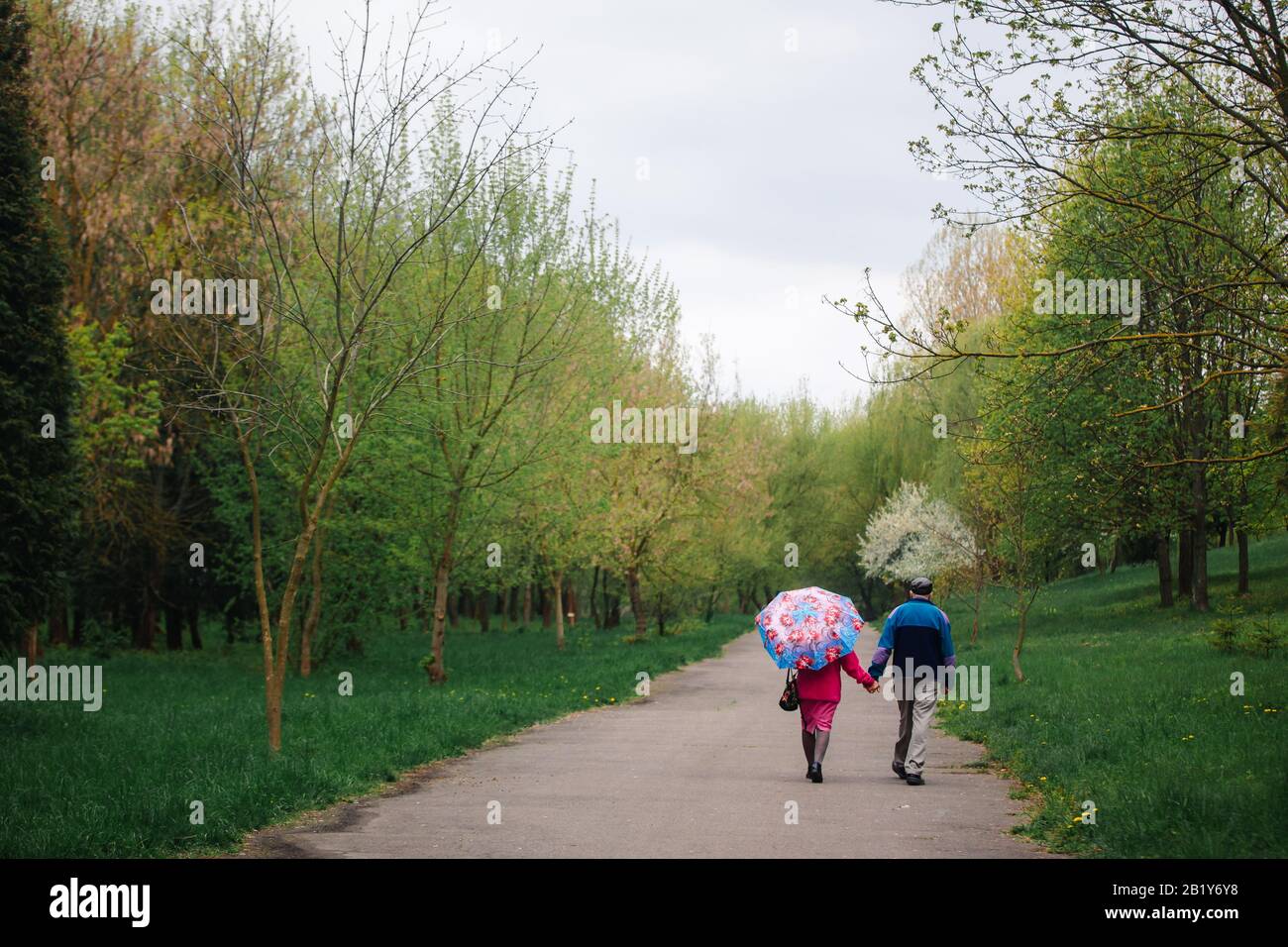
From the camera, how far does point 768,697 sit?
23047mm

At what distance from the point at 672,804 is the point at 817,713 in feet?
7.91

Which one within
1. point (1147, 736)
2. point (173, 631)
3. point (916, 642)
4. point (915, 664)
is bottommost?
point (173, 631)

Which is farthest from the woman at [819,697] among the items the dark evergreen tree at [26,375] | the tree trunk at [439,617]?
the dark evergreen tree at [26,375]

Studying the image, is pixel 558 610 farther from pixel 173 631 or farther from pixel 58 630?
pixel 58 630

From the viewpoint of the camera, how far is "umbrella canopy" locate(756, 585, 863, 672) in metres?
12.1

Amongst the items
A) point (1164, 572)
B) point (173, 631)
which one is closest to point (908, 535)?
point (1164, 572)

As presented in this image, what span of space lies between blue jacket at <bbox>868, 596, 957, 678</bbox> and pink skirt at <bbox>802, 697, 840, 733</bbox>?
1.88 feet

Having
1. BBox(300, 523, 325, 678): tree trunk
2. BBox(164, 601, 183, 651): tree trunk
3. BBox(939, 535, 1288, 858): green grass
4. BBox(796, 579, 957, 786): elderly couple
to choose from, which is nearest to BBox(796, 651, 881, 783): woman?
BBox(796, 579, 957, 786): elderly couple

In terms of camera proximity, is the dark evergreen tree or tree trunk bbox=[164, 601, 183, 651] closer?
the dark evergreen tree

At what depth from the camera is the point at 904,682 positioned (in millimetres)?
12148

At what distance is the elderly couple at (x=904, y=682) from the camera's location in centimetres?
1205

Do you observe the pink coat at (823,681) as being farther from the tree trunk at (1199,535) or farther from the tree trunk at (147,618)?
the tree trunk at (147,618)

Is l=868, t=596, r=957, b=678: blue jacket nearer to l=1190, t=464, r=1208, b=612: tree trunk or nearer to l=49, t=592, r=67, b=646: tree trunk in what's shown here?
l=1190, t=464, r=1208, b=612: tree trunk
